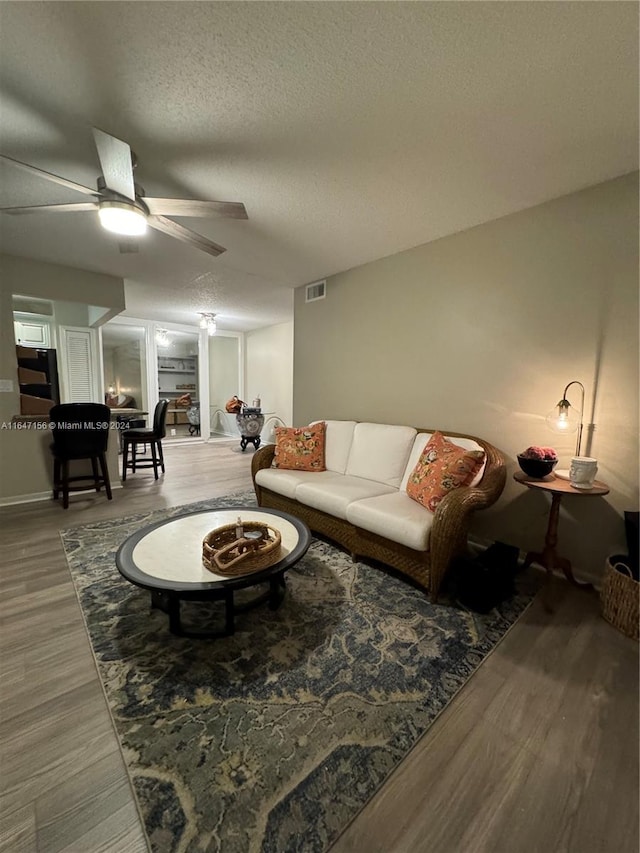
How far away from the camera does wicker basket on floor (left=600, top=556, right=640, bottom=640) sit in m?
1.68

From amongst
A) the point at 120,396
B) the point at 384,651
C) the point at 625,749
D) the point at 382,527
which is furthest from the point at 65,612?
the point at 120,396

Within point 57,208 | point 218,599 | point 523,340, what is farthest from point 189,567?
point 523,340

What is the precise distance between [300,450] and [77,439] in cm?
231

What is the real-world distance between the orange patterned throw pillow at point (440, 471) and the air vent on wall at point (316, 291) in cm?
235

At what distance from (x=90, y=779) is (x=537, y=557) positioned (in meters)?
2.42

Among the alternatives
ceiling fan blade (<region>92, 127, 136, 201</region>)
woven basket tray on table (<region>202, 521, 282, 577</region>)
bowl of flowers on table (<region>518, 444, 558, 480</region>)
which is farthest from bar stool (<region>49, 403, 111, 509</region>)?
bowl of flowers on table (<region>518, 444, 558, 480</region>)

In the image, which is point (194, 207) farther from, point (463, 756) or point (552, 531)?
point (552, 531)

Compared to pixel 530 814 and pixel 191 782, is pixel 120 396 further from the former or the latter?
pixel 530 814

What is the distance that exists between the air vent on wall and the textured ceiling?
4.39ft

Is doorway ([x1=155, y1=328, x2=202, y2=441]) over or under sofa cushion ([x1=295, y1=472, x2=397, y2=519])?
over

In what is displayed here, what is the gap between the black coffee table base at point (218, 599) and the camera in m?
1.46

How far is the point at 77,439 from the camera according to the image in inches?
135

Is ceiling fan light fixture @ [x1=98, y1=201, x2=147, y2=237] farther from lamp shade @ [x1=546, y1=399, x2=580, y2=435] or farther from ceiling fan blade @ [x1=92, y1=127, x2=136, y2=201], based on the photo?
lamp shade @ [x1=546, y1=399, x2=580, y2=435]

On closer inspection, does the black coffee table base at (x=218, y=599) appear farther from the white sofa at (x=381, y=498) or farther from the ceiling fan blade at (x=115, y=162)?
the ceiling fan blade at (x=115, y=162)
